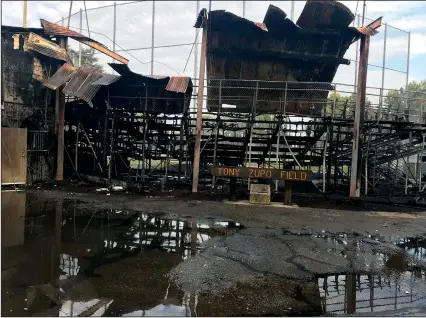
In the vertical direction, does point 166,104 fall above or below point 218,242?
above

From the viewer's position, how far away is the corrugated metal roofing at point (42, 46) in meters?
14.7

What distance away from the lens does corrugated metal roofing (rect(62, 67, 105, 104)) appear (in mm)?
14363

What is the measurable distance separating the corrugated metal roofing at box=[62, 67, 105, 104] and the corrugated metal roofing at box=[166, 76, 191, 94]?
3.00 meters

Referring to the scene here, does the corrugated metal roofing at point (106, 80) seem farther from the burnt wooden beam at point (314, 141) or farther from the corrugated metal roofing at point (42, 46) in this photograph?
the burnt wooden beam at point (314, 141)

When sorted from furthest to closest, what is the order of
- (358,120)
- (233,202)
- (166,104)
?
(166,104) < (358,120) < (233,202)

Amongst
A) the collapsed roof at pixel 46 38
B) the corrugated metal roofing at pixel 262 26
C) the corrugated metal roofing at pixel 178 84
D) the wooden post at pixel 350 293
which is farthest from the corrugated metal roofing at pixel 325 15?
the wooden post at pixel 350 293

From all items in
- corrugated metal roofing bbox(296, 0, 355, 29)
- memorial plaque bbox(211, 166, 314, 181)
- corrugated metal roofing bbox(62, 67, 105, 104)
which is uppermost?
corrugated metal roofing bbox(296, 0, 355, 29)

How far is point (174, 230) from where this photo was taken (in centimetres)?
862

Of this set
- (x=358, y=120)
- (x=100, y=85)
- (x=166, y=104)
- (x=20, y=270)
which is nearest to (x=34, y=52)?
(x=100, y=85)

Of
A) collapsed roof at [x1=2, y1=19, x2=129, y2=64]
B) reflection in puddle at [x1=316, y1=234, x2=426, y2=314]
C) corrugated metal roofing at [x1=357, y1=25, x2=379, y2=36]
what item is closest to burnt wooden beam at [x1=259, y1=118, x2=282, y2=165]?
corrugated metal roofing at [x1=357, y1=25, x2=379, y2=36]

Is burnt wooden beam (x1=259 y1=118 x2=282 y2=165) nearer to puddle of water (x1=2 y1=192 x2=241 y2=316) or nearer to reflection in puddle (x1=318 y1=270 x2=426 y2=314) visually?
puddle of water (x1=2 y1=192 x2=241 y2=316)

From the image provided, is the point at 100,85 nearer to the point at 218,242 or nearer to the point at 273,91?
the point at 273,91

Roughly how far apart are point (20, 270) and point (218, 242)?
12.4ft

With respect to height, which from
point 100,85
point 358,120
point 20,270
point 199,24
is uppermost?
point 199,24
